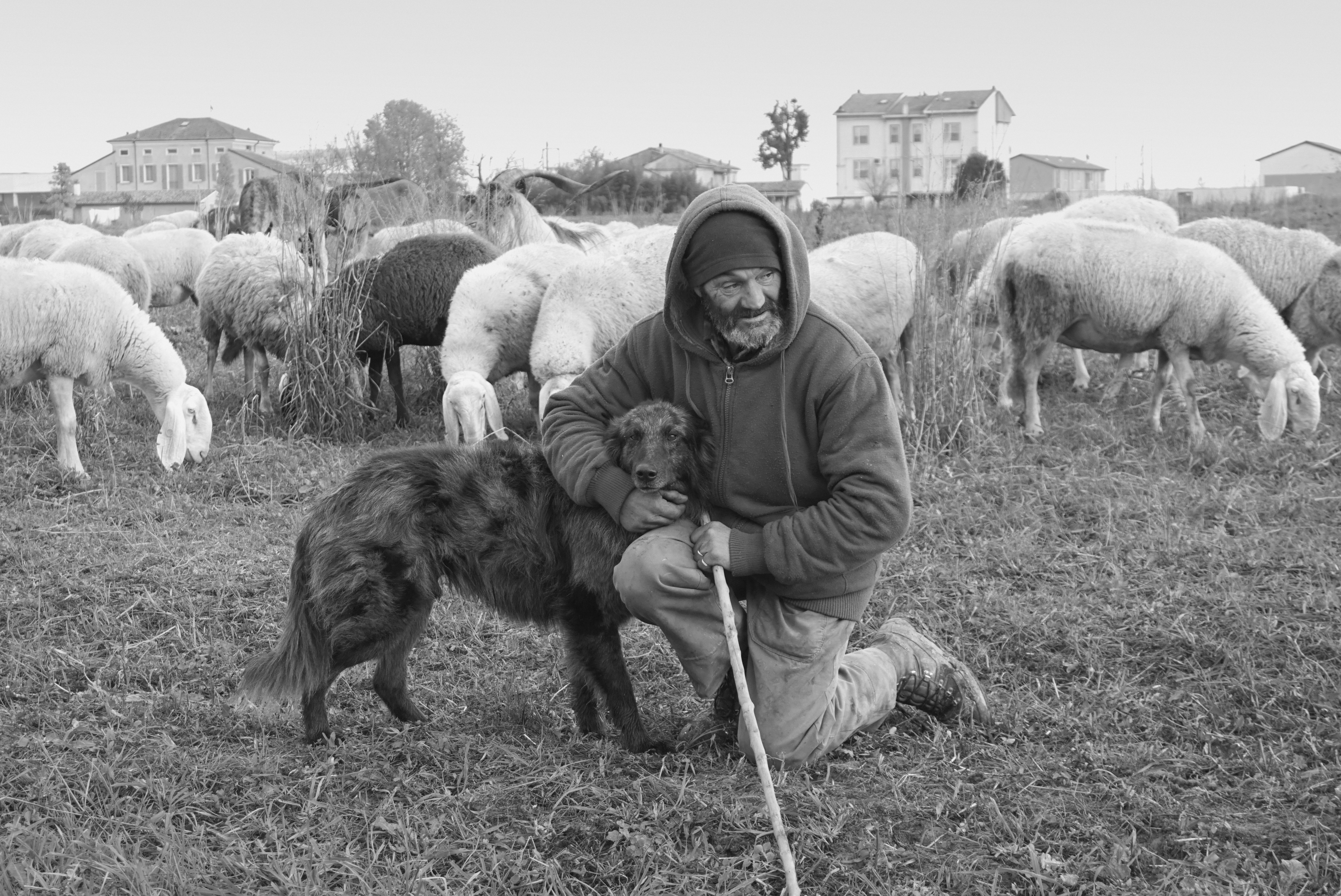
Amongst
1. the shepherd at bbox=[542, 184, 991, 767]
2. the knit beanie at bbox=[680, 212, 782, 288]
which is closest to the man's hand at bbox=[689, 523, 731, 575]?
the shepherd at bbox=[542, 184, 991, 767]

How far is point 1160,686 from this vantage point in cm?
430

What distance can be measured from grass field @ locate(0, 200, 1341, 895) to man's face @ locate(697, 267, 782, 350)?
4.40 ft

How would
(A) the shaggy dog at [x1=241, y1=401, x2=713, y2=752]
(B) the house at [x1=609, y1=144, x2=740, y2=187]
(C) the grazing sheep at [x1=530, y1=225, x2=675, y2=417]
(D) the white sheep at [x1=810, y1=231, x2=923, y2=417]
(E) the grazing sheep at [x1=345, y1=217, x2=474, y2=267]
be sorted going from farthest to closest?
(B) the house at [x1=609, y1=144, x2=740, y2=187] < (E) the grazing sheep at [x1=345, y1=217, x2=474, y2=267] < (D) the white sheep at [x1=810, y1=231, x2=923, y2=417] < (C) the grazing sheep at [x1=530, y1=225, x2=675, y2=417] < (A) the shaggy dog at [x1=241, y1=401, x2=713, y2=752]

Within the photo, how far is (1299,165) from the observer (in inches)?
2386

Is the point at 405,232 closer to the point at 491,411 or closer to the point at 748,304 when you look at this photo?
the point at 491,411

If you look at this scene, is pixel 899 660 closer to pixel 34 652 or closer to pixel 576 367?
pixel 34 652

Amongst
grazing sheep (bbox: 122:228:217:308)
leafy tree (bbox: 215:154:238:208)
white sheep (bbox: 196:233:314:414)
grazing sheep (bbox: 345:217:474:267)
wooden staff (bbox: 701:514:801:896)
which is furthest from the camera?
leafy tree (bbox: 215:154:238:208)

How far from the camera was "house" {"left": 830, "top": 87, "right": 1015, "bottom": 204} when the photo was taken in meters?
9.48

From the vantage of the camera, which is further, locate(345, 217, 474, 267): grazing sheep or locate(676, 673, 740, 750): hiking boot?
locate(345, 217, 474, 267): grazing sheep

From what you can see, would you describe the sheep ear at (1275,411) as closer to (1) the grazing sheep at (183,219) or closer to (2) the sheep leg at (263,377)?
(2) the sheep leg at (263,377)

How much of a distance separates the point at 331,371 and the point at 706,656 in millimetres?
6502

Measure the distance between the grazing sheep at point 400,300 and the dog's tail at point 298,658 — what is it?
19.3 ft

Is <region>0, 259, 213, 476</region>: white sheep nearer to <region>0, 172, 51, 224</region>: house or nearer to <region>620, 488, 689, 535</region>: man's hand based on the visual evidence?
Result: <region>620, 488, 689, 535</region>: man's hand

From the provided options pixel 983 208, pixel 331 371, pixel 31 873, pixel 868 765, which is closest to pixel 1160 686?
pixel 868 765
